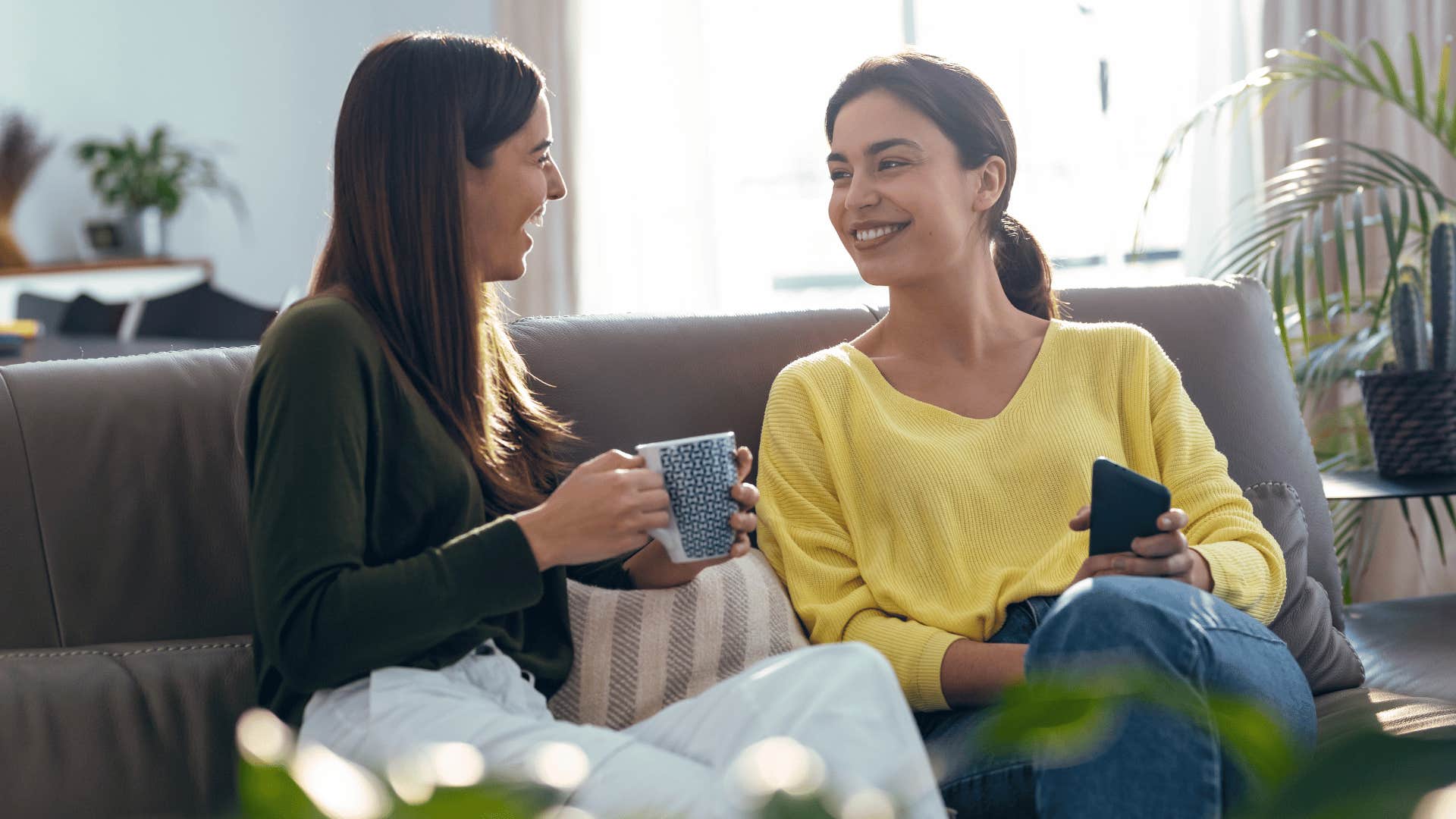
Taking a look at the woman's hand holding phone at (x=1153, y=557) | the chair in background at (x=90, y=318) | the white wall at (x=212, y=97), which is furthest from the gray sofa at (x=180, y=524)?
the white wall at (x=212, y=97)

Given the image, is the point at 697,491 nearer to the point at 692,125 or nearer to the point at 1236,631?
the point at 1236,631

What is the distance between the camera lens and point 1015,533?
1.56 meters

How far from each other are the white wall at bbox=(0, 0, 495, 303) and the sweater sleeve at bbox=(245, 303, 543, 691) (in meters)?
4.04

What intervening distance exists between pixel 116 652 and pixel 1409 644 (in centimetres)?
164

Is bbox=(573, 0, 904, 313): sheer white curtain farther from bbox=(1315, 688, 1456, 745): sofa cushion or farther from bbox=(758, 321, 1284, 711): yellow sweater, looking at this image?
bbox=(1315, 688, 1456, 745): sofa cushion

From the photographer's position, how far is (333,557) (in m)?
1.09

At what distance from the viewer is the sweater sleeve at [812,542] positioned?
148 cm

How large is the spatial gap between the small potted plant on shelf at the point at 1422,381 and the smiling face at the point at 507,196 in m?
1.50

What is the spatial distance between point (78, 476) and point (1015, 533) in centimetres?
104

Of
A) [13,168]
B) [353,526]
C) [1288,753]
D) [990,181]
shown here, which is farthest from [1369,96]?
[13,168]

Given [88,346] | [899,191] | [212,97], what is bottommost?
[88,346]

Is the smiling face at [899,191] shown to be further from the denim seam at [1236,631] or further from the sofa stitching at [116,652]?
the sofa stitching at [116,652]

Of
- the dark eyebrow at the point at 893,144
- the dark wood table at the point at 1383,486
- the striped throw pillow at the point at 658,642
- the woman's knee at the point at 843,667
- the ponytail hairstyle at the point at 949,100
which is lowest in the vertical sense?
the dark wood table at the point at 1383,486

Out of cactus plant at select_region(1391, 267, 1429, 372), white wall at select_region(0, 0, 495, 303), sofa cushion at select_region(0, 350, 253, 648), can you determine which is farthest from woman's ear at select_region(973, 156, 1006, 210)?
white wall at select_region(0, 0, 495, 303)
